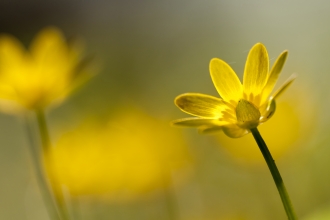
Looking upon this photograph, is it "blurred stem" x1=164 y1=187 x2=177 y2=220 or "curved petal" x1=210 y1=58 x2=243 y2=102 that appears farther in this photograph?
"blurred stem" x1=164 y1=187 x2=177 y2=220

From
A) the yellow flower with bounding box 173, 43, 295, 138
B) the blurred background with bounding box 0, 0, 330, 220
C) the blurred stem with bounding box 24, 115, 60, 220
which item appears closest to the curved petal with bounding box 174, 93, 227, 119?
the yellow flower with bounding box 173, 43, 295, 138

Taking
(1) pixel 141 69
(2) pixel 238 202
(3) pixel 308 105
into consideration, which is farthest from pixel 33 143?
(3) pixel 308 105

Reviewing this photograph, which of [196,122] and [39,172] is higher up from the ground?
[39,172]

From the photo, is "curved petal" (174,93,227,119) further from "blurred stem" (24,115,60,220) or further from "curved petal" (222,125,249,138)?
"blurred stem" (24,115,60,220)

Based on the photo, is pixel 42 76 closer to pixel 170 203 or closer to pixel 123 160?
pixel 123 160

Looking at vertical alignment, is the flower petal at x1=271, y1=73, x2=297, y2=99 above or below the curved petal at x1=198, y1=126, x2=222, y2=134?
above

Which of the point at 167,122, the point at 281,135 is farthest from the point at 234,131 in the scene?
the point at 167,122

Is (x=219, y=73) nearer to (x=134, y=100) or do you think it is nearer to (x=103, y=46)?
(x=134, y=100)

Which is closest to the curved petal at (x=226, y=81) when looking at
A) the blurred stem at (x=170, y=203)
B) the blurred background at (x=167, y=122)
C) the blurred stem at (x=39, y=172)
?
the blurred background at (x=167, y=122)
